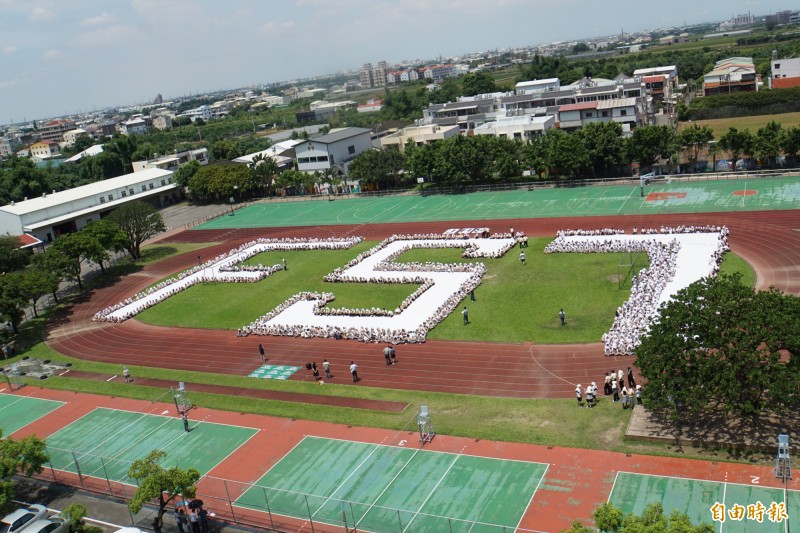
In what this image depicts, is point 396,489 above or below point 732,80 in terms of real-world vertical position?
below

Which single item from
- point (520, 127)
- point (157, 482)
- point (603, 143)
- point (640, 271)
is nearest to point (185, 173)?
point (520, 127)

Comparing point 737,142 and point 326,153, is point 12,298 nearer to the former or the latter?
point 326,153

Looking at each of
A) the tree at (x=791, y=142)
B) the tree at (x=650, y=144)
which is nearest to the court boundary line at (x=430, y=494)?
the tree at (x=650, y=144)

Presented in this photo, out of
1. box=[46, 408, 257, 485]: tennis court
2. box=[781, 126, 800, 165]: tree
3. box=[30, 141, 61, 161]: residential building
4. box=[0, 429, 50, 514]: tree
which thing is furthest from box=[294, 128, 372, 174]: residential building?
Result: box=[30, 141, 61, 161]: residential building

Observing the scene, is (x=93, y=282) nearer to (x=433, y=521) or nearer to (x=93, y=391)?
(x=93, y=391)

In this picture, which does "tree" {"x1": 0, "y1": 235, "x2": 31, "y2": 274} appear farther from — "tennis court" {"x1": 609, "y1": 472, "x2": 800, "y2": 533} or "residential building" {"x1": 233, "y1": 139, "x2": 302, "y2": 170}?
"tennis court" {"x1": 609, "y1": 472, "x2": 800, "y2": 533}

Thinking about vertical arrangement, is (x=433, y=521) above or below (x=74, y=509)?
below

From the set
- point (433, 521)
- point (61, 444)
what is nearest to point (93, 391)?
point (61, 444)
